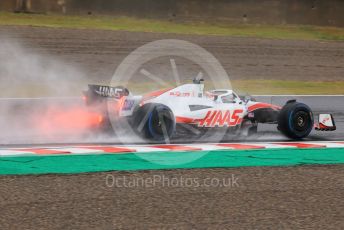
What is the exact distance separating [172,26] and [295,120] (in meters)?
15.0

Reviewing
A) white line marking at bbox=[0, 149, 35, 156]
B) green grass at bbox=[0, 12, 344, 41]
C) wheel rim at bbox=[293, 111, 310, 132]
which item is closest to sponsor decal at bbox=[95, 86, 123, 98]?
white line marking at bbox=[0, 149, 35, 156]

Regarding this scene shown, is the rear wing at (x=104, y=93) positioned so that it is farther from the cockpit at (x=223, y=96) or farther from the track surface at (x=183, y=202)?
the track surface at (x=183, y=202)

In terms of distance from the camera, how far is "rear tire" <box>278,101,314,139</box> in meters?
9.66

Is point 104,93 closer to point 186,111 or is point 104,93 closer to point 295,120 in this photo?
point 186,111

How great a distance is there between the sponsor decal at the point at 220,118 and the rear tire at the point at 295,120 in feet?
2.21

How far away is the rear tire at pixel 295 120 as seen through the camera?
9664 mm

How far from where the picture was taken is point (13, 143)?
9.04m

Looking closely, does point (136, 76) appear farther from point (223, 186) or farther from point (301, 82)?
point (223, 186)

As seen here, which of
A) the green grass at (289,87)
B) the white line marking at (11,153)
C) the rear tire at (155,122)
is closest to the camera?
the white line marking at (11,153)

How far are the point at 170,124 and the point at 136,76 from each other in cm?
968

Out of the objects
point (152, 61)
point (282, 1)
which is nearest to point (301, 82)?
point (152, 61)

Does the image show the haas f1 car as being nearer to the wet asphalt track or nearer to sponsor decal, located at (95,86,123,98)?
sponsor decal, located at (95,86,123,98)

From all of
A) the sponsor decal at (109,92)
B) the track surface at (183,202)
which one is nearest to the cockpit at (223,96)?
the sponsor decal at (109,92)

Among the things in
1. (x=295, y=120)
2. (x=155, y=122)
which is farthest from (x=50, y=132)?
(x=295, y=120)
